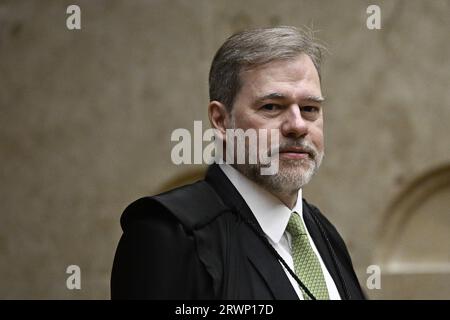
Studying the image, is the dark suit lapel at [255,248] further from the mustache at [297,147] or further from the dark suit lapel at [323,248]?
the dark suit lapel at [323,248]

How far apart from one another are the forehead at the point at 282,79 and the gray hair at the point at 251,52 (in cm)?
2

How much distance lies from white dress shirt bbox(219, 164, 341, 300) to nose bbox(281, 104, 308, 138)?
0.18 metres

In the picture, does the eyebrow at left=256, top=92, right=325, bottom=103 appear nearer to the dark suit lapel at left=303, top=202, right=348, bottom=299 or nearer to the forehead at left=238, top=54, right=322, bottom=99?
the forehead at left=238, top=54, right=322, bottom=99

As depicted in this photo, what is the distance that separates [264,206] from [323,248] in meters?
0.29

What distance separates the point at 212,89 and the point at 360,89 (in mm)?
3378

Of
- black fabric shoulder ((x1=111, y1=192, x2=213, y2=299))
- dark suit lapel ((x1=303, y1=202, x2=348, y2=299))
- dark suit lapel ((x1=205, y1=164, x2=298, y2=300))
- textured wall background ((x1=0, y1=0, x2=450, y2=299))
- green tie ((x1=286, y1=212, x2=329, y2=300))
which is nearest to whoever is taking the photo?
black fabric shoulder ((x1=111, y1=192, x2=213, y2=299))

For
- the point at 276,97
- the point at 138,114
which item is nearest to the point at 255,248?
the point at 276,97

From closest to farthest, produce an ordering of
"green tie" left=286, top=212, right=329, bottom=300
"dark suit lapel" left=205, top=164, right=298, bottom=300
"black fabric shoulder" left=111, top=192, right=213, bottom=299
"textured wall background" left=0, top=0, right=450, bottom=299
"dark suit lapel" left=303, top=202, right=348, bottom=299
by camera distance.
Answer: "black fabric shoulder" left=111, top=192, right=213, bottom=299 → "dark suit lapel" left=205, top=164, right=298, bottom=300 → "green tie" left=286, top=212, right=329, bottom=300 → "dark suit lapel" left=303, top=202, right=348, bottom=299 → "textured wall background" left=0, top=0, right=450, bottom=299

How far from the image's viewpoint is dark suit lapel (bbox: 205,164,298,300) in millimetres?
1831

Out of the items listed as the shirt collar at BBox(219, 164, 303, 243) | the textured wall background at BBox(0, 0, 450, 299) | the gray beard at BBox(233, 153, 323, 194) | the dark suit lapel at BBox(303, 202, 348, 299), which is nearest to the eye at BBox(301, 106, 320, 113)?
the gray beard at BBox(233, 153, 323, 194)

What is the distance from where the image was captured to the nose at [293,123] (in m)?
1.89

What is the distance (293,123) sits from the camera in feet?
6.19

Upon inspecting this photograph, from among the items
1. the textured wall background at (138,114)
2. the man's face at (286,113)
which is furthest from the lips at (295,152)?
the textured wall background at (138,114)

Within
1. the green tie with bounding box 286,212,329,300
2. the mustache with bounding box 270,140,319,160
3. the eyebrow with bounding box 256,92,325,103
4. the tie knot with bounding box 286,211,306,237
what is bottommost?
the green tie with bounding box 286,212,329,300
